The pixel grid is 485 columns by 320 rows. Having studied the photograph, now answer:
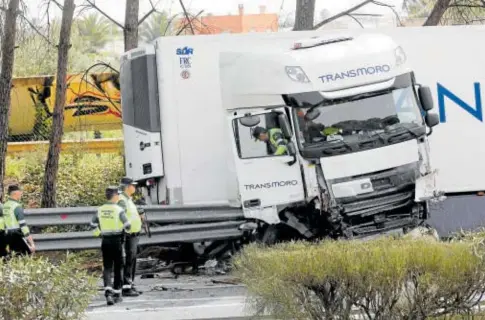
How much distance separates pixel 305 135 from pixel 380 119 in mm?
1088

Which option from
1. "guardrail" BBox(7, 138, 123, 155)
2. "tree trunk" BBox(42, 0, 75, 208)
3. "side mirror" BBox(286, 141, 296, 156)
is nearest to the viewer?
"side mirror" BBox(286, 141, 296, 156)

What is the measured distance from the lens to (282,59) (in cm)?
1532

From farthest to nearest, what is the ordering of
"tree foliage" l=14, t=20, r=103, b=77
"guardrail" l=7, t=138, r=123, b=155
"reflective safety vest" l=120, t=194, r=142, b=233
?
"guardrail" l=7, t=138, r=123, b=155 → "tree foliage" l=14, t=20, r=103, b=77 → "reflective safety vest" l=120, t=194, r=142, b=233

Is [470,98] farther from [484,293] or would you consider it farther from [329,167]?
[484,293]

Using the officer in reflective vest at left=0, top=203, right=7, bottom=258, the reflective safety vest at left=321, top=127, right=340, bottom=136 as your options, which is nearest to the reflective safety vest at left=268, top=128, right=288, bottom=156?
the reflective safety vest at left=321, top=127, right=340, bottom=136

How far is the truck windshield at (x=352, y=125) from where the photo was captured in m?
15.2

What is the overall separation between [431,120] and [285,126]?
2116 millimetres

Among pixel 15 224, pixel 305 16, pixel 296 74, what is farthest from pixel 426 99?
pixel 305 16

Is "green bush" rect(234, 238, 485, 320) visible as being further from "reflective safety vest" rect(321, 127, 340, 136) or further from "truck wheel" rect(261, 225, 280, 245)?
"truck wheel" rect(261, 225, 280, 245)

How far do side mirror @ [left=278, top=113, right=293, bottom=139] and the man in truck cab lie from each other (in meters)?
0.08

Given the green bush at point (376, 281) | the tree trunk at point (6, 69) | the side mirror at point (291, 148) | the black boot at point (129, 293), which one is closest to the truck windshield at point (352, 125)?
the side mirror at point (291, 148)

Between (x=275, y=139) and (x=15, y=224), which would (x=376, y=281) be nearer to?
(x=275, y=139)

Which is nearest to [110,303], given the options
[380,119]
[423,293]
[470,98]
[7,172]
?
[380,119]

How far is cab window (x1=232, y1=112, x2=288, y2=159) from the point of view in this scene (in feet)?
50.5
